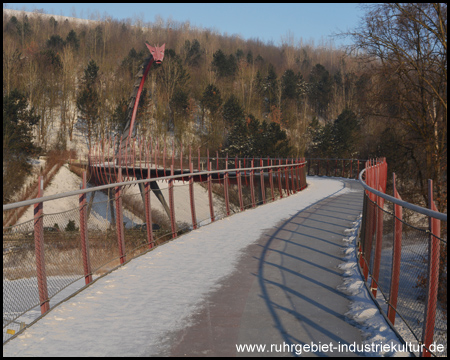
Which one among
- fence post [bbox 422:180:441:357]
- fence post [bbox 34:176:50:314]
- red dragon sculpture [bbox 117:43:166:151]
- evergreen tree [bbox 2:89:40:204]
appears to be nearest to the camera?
fence post [bbox 422:180:441:357]

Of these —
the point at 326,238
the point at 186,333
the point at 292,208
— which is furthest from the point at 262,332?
the point at 292,208

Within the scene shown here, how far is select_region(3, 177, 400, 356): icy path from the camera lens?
4.39 m

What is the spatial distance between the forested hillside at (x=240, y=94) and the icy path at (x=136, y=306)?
15.7 m

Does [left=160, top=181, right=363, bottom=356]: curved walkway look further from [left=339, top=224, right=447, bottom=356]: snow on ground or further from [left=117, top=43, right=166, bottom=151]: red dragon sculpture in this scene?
[left=117, top=43, right=166, bottom=151]: red dragon sculpture

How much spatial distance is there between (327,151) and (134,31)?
76847mm

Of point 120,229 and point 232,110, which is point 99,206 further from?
point 232,110

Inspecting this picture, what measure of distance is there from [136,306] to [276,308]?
1.57m

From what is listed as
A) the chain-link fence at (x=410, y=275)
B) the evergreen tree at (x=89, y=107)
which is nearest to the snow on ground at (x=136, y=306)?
the chain-link fence at (x=410, y=275)

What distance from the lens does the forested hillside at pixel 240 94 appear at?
71.5ft

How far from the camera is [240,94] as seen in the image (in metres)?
82.2

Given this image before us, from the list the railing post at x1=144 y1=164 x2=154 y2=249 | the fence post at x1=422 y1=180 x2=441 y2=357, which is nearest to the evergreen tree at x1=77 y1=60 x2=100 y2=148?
the railing post at x1=144 y1=164 x2=154 y2=249

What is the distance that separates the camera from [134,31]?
118 meters

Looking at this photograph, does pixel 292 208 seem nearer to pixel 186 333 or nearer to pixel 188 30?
pixel 186 333

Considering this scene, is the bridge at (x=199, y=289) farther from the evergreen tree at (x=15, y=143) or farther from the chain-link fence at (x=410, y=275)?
the evergreen tree at (x=15, y=143)
